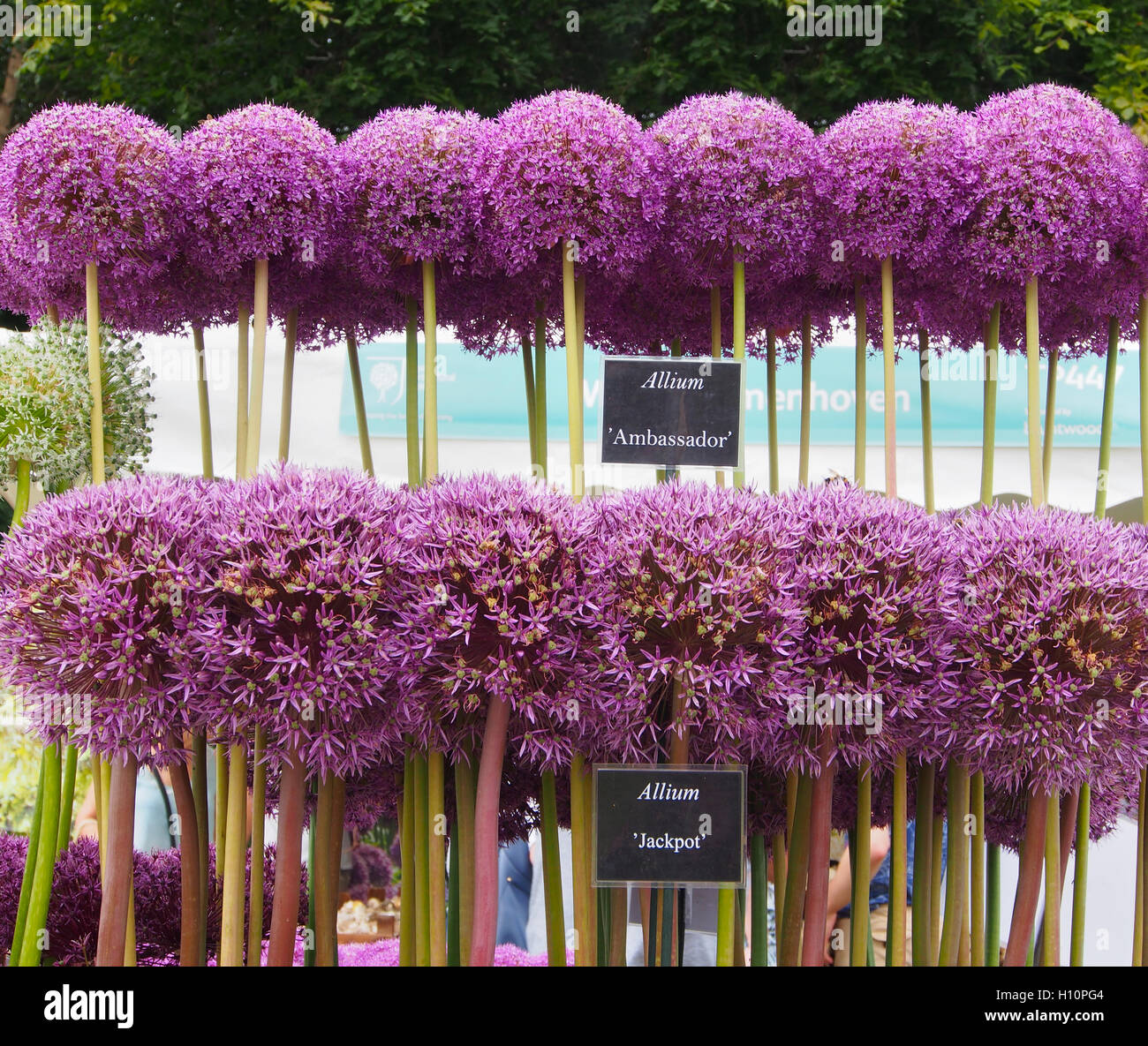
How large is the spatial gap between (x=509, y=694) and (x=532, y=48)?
4801 mm

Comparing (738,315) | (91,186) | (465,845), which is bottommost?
(465,845)

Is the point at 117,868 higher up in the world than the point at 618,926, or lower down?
higher up

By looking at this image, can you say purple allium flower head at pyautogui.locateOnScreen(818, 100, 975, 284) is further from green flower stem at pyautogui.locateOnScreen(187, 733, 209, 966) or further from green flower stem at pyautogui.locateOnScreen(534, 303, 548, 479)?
green flower stem at pyautogui.locateOnScreen(187, 733, 209, 966)

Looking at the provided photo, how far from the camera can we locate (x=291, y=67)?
16.5 ft

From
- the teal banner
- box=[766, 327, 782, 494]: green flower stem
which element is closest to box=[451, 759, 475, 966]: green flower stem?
box=[766, 327, 782, 494]: green flower stem

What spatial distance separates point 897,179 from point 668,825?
0.88 meters

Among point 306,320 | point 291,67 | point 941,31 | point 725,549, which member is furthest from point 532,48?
point 725,549

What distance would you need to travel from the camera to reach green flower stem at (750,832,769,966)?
1.41 metres

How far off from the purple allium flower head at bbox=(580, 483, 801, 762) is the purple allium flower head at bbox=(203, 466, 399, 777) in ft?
0.76

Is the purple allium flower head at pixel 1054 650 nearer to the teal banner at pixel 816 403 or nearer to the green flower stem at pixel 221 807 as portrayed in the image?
the green flower stem at pixel 221 807

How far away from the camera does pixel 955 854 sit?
1.28m

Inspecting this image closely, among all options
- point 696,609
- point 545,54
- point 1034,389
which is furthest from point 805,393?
point 545,54

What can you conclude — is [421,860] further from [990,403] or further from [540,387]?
[990,403]
